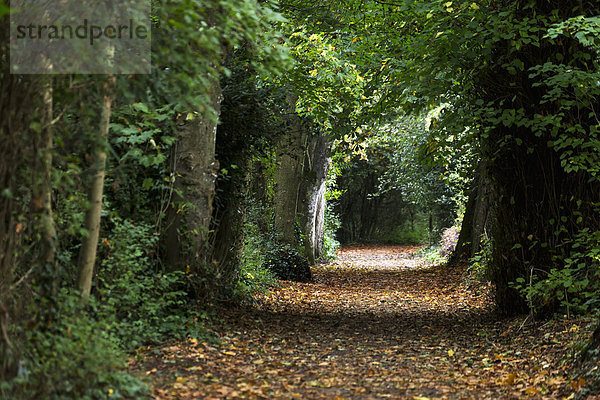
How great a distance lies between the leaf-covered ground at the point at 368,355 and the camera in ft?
18.8

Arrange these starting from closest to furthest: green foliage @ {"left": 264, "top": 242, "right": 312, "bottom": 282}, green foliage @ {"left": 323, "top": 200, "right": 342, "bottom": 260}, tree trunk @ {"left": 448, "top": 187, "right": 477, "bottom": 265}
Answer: green foliage @ {"left": 264, "top": 242, "right": 312, "bottom": 282}, tree trunk @ {"left": 448, "top": 187, "right": 477, "bottom": 265}, green foliage @ {"left": 323, "top": 200, "right": 342, "bottom": 260}

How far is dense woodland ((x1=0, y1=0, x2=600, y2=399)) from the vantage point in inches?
178

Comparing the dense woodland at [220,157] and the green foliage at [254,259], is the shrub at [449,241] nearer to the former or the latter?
the dense woodland at [220,157]

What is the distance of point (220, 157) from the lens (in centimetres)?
955

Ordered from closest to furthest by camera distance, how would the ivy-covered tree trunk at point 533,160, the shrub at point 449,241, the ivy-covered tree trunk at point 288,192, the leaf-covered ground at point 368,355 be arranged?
1. the leaf-covered ground at point 368,355
2. the ivy-covered tree trunk at point 533,160
3. the ivy-covered tree trunk at point 288,192
4. the shrub at point 449,241

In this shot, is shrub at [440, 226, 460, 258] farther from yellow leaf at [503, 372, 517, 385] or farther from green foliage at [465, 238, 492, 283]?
yellow leaf at [503, 372, 517, 385]

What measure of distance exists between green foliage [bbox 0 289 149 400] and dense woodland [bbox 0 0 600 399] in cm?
2

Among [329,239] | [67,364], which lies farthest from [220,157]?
[329,239]

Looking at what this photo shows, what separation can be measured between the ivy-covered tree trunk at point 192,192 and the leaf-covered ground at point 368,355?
1011 mm

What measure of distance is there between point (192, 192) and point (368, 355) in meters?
3.01

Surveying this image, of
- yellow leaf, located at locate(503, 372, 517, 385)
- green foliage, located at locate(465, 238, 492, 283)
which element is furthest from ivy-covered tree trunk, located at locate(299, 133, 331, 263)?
yellow leaf, located at locate(503, 372, 517, 385)

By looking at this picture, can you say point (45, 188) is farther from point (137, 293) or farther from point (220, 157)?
point (220, 157)

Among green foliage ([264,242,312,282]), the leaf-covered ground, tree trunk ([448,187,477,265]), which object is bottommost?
the leaf-covered ground

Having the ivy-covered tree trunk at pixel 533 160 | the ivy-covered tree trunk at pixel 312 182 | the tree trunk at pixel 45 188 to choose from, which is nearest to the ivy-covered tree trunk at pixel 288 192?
the ivy-covered tree trunk at pixel 312 182
